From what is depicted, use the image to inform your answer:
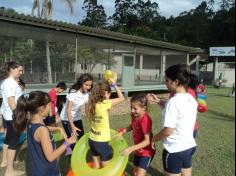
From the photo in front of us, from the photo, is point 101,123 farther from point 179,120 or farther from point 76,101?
point 179,120

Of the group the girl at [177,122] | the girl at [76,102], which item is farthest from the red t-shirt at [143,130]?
the girl at [76,102]

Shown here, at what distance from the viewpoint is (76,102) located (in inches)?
181

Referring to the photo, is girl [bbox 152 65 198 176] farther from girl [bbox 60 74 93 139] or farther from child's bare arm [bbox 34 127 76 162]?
girl [bbox 60 74 93 139]

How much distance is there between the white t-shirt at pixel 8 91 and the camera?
436cm

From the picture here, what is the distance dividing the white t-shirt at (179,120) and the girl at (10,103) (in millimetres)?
2323

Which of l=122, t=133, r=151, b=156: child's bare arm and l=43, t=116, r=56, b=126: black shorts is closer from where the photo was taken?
l=122, t=133, r=151, b=156: child's bare arm

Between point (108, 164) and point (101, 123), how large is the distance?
47cm

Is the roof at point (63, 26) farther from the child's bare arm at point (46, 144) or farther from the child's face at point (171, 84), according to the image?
the child's face at point (171, 84)

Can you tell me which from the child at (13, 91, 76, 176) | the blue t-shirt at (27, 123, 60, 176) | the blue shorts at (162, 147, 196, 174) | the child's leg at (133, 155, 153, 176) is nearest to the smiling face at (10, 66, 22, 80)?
the child at (13, 91, 76, 176)

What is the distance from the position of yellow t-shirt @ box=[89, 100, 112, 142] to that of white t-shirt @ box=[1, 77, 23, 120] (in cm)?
127

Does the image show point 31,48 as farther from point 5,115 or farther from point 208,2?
point 208,2

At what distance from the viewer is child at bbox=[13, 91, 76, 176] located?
274 centimetres

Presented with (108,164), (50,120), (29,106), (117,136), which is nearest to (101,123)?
(117,136)

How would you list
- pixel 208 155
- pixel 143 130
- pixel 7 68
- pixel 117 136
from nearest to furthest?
pixel 143 130 → pixel 117 136 → pixel 7 68 → pixel 208 155
